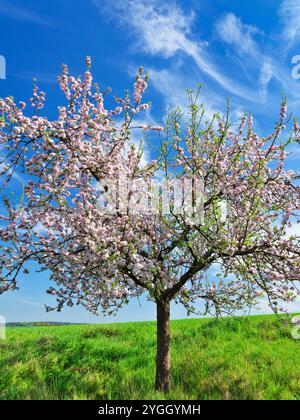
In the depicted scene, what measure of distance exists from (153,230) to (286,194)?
11.7ft

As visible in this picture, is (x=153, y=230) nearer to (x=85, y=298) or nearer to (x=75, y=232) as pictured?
(x=75, y=232)

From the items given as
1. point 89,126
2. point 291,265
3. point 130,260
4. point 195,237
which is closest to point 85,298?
point 130,260

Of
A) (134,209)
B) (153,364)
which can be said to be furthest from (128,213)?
(153,364)

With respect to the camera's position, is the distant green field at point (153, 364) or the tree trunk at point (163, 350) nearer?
the tree trunk at point (163, 350)

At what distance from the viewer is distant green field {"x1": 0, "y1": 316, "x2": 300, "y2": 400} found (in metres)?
11.5

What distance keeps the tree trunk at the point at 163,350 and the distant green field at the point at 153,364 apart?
1.20 ft

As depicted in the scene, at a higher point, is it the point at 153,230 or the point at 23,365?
the point at 153,230

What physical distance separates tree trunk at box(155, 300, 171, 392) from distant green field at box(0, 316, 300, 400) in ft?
1.20

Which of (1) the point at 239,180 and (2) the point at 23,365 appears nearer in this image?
(1) the point at 239,180

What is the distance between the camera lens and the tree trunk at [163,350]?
11109 mm

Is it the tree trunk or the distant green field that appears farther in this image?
the distant green field

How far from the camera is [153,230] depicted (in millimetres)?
10320

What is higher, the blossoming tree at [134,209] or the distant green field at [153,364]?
the blossoming tree at [134,209]

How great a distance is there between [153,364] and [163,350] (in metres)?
3.08
